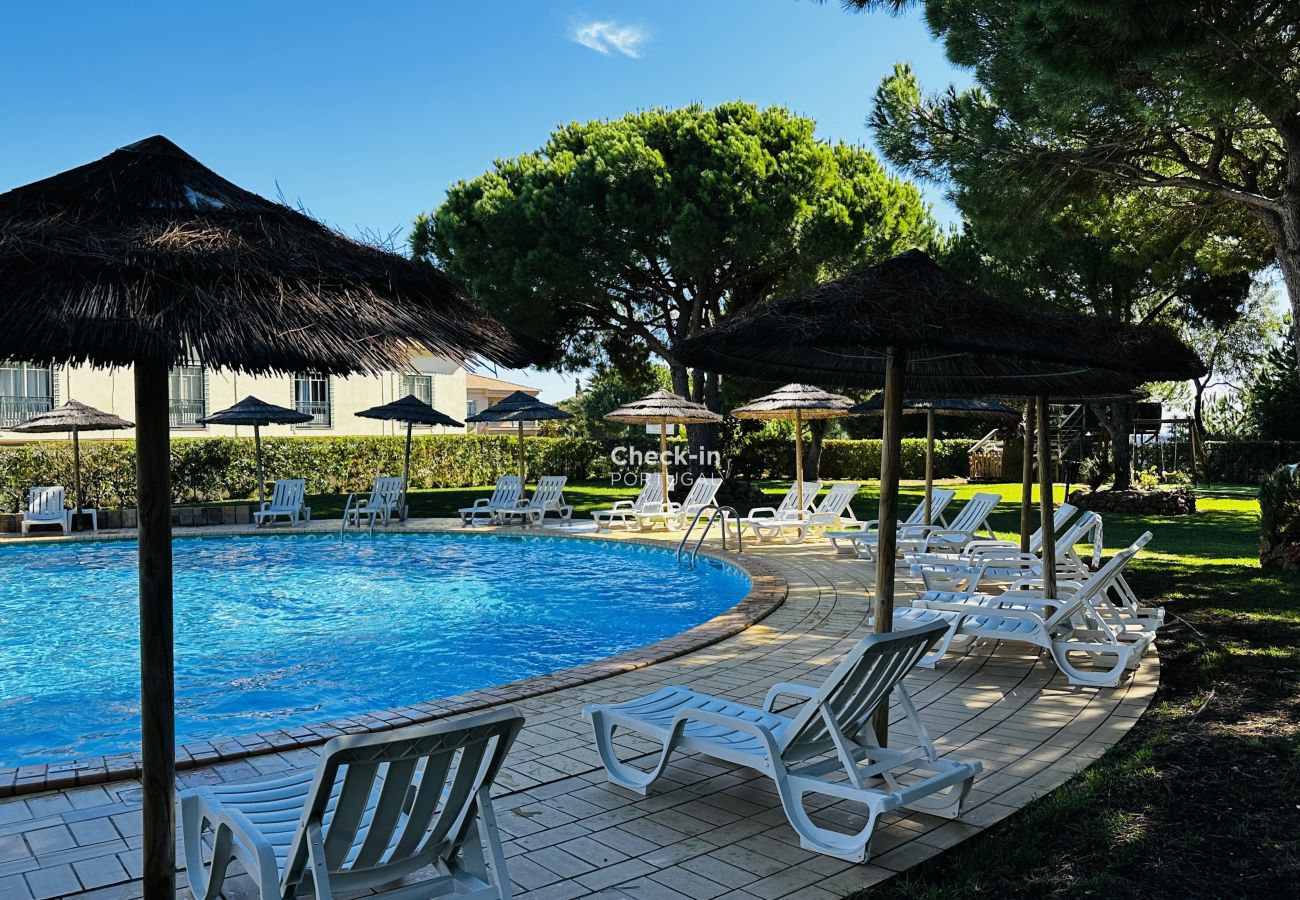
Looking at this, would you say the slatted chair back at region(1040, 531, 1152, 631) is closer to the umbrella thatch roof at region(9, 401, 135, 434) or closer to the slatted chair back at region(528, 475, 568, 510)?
the slatted chair back at region(528, 475, 568, 510)

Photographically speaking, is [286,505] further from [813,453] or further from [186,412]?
[813,453]

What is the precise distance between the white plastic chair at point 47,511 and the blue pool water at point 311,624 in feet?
4.09

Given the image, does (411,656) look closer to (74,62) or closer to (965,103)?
(965,103)

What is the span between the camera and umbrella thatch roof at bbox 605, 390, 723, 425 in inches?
647

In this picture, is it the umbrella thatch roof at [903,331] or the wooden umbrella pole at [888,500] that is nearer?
the umbrella thatch roof at [903,331]

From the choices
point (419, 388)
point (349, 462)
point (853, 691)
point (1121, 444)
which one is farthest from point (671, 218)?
point (853, 691)

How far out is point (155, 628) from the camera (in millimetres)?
2885

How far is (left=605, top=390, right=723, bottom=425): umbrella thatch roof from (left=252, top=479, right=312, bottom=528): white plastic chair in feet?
20.5

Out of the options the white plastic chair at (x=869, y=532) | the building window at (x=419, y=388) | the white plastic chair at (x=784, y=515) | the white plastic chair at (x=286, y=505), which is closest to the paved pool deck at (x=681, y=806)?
the white plastic chair at (x=869, y=532)

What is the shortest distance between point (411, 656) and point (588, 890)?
5542mm

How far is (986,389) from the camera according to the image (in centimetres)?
555

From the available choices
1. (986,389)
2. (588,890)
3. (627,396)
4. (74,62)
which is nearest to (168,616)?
(588,890)

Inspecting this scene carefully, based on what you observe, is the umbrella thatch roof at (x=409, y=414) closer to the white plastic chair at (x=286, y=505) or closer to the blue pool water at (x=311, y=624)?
the white plastic chair at (x=286, y=505)

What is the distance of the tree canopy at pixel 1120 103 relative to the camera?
5.59 metres
